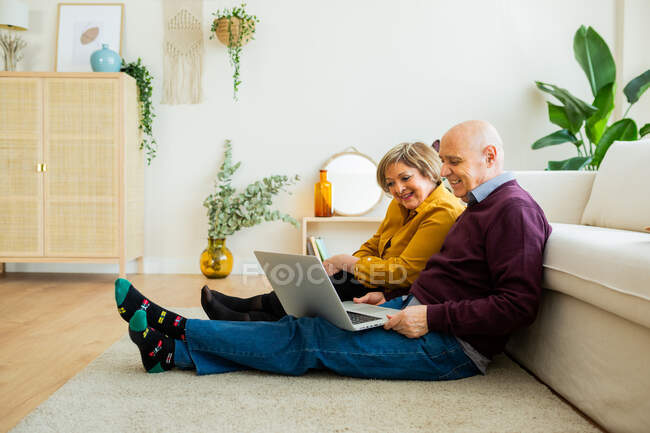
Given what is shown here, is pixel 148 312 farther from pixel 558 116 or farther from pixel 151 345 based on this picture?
pixel 558 116

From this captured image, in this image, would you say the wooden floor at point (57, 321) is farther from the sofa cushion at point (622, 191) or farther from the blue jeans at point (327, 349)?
the sofa cushion at point (622, 191)

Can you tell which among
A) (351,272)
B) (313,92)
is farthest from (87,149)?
(351,272)

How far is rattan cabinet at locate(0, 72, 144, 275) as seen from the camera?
11.9ft

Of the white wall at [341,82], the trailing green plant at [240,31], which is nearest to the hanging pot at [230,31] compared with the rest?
the trailing green plant at [240,31]

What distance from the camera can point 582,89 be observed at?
13.2 feet

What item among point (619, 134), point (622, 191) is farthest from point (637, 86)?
point (622, 191)

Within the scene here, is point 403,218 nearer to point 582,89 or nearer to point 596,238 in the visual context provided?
point 596,238

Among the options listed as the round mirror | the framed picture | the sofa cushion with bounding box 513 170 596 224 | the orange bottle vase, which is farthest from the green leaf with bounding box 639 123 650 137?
the framed picture

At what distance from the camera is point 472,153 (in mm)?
1631

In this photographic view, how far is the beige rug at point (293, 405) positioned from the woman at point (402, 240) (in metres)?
0.34

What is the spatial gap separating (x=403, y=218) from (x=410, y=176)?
0.22m

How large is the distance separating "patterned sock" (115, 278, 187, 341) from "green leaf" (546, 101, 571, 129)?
2960mm

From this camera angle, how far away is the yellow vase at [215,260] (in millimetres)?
3828

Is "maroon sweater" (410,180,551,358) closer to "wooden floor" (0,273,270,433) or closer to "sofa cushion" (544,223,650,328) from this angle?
"sofa cushion" (544,223,650,328)
